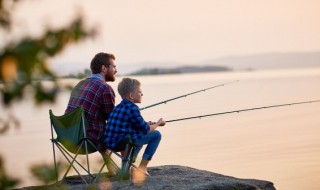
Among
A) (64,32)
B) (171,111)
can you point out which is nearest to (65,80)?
(64,32)

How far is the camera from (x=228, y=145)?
1212 cm

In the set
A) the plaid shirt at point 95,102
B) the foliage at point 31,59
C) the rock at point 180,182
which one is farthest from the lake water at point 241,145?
the foliage at point 31,59

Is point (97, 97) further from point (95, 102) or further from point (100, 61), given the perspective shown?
point (100, 61)

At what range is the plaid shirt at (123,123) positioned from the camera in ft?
17.2

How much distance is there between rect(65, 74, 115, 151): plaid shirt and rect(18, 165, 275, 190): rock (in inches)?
14.3

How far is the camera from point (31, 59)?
4.58ft

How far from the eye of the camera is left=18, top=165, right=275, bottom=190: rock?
512 cm

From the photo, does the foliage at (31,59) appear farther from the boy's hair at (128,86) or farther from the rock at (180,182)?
the boy's hair at (128,86)

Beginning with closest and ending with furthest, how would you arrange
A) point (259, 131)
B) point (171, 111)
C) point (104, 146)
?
point (104, 146) → point (259, 131) → point (171, 111)

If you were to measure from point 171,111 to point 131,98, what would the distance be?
15035 mm

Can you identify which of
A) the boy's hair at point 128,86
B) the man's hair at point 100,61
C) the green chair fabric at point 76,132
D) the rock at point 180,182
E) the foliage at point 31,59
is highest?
the foliage at point 31,59

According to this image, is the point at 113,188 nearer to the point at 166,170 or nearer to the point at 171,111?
the point at 166,170

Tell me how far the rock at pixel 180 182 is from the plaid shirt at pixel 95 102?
36 centimetres

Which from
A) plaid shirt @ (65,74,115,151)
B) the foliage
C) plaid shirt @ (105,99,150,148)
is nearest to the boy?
plaid shirt @ (105,99,150,148)
